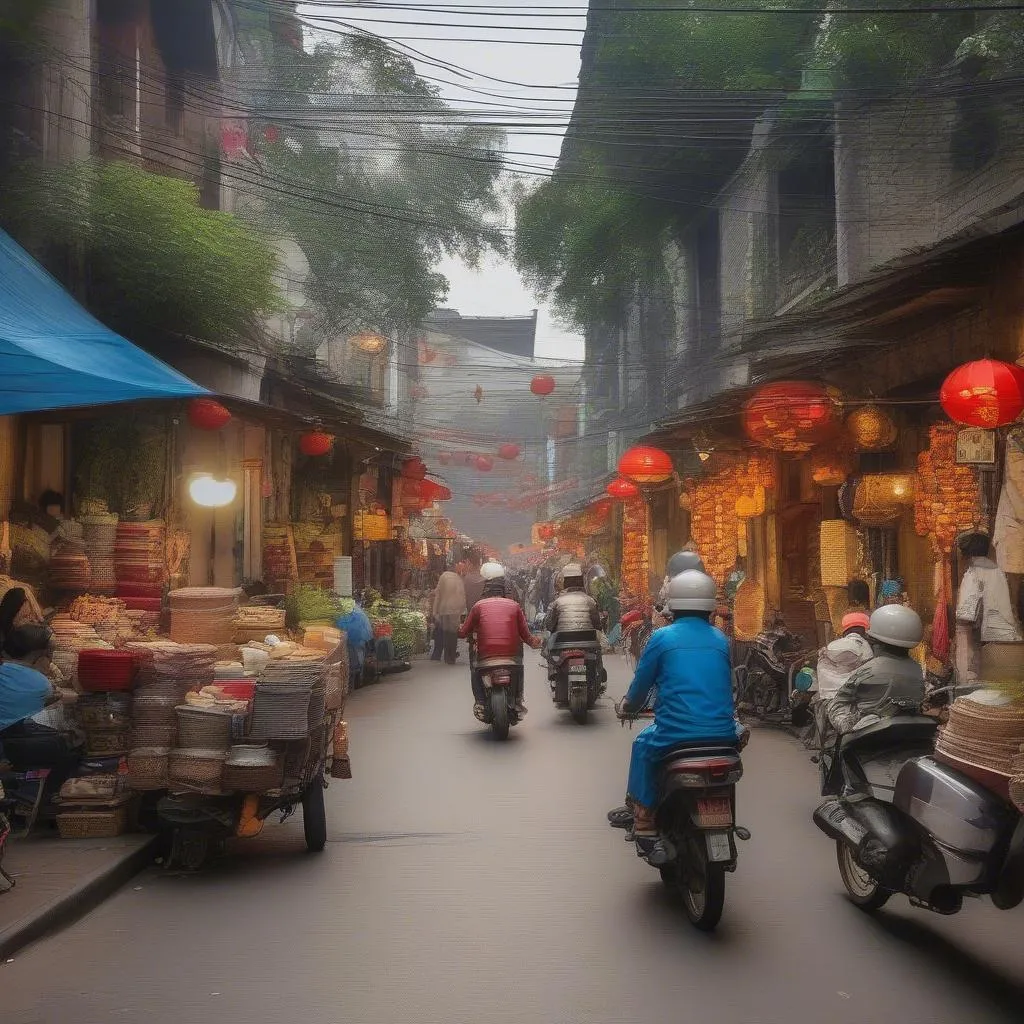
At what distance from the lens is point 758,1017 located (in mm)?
4934

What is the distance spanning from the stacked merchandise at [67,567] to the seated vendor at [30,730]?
4.51 meters

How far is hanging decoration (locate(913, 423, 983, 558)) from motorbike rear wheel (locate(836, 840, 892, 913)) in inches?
227

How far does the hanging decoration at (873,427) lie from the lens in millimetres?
13664

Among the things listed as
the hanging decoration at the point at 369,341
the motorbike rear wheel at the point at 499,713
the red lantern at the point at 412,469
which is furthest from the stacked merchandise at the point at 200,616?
the hanging decoration at the point at 369,341

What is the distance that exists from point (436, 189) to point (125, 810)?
106 feet

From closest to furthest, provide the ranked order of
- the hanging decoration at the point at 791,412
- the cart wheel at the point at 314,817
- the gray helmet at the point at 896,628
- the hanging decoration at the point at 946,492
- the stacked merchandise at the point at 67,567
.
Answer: the gray helmet at the point at 896,628 → the cart wheel at the point at 314,817 → the hanging decoration at the point at 946,492 → the stacked merchandise at the point at 67,567 → the hanging decoration at the point at 791,412

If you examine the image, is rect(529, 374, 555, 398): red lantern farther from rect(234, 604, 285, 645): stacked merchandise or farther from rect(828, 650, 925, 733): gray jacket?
rect(828, 650, 925, 733): gray jacket

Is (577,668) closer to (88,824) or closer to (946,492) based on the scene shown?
(946,492)

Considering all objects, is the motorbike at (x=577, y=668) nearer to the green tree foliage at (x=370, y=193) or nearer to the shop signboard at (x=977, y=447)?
the shop signboard at (x=977, y=447)

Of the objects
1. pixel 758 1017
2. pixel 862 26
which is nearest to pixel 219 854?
pixel 758 1017

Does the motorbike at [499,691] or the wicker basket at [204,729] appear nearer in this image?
the wicker basket at [204,729]

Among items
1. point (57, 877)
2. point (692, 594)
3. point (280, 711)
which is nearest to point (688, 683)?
point (692, 594)

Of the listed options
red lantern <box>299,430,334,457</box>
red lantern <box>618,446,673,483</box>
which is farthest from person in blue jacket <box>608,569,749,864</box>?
red lantern <box>299,430,334,457</box>

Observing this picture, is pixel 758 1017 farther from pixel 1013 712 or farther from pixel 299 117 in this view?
pixel 299 117
